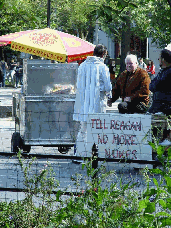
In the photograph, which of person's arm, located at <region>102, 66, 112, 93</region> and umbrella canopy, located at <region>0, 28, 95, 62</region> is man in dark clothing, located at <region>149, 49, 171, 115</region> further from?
umbrella canopy, located at <region>0, 28, 95, 62</region>

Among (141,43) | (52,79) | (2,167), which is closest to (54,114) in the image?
(52,79)

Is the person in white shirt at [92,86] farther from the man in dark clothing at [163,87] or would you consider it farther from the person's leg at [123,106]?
the man in dark clothing at [163,87]

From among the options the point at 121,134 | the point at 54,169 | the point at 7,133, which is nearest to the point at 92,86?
the point at 121,134

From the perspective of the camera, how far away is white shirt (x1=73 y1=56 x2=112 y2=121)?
947cm

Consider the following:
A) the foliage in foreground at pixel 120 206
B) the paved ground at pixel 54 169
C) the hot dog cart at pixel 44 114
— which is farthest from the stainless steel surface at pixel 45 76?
the foliage in foreground at pixel 120 206

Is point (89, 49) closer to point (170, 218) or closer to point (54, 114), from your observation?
point (54, 114)

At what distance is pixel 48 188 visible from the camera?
508 cm

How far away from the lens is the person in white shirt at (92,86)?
9469 millimetres

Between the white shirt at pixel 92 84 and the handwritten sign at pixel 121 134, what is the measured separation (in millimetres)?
865

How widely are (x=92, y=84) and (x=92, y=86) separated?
3 centimetres

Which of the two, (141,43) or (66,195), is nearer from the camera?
(66,195)

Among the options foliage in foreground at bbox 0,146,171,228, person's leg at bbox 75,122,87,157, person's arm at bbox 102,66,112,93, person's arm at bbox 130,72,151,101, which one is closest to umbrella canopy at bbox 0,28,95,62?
person's arm at bbox 102,66,112,93

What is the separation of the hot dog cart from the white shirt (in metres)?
0.81

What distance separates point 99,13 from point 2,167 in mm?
3917
